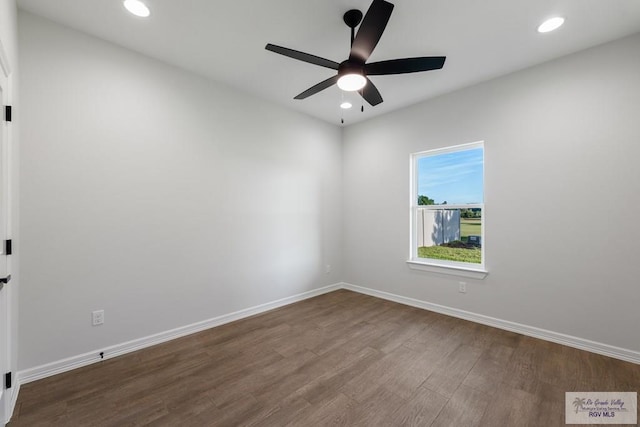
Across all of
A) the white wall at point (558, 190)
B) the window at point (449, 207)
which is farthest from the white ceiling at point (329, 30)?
the window at point (449, 207)

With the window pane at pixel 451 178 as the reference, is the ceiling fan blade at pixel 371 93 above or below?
above

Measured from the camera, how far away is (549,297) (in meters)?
2.81

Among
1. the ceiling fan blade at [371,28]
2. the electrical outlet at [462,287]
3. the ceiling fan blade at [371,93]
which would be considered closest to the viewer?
the ceiling fan blade at [371,28]

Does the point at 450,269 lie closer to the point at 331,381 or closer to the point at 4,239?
the point at 331,381

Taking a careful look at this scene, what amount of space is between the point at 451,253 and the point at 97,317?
13.0ft

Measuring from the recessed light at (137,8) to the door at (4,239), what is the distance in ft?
3.03

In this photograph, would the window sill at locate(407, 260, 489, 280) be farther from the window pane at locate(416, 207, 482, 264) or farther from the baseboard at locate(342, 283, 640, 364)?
the baseboard at locate(342, 283, 640, 364)

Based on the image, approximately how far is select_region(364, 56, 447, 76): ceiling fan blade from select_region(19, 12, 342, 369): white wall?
1.94m

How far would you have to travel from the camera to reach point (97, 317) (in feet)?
7.97

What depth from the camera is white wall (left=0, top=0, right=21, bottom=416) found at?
1771mm

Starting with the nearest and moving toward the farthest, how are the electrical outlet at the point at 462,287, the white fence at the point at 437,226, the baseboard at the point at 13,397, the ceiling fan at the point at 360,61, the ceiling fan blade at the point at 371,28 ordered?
the ceiling fan blade at the point at 371,28
the baseboard at the point at 13,397
the ceiling fan at the point at 360,61
the electrical outlet at the point at 462,287
the white fence at the point at 437,226

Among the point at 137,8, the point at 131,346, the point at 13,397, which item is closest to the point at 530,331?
the point at 131,346

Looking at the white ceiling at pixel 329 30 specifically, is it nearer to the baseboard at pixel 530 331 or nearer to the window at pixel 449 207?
the window at pixel 449 207

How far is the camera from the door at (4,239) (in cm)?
160
